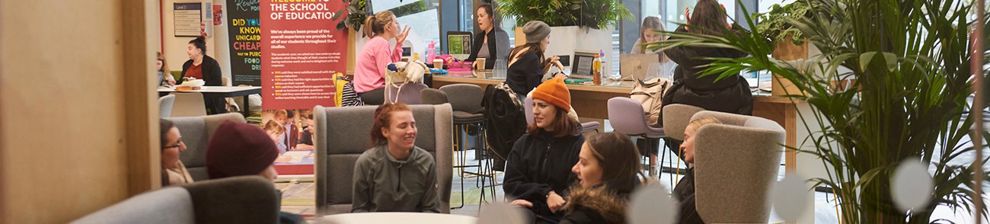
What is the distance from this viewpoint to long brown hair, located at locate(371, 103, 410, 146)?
3119mm

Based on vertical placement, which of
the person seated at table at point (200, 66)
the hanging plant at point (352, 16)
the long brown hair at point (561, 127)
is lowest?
the long brown hair at point (561, 127)

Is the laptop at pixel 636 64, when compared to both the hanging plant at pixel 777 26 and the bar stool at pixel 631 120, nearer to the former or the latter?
the bar stool at pixel 631 120

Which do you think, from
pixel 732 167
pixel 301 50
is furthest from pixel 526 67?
pixel 732 167

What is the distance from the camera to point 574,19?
630 cm

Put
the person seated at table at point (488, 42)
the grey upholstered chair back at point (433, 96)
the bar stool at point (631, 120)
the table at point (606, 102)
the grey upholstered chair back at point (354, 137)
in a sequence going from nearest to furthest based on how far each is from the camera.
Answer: the grey upholstered chair back at point (354, 137)
the table at point (606, 102)
the bar stool at point (631, 120)
the grey upholstered chair back at point (433, 96)
the person seated at table at point (488, 42)

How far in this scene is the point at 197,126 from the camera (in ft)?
5.59

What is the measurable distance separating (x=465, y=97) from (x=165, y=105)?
149 inches

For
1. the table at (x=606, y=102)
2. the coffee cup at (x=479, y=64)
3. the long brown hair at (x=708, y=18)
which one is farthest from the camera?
the coffee cup at (x=479, y=64)

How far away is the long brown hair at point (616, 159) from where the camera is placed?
226 cm

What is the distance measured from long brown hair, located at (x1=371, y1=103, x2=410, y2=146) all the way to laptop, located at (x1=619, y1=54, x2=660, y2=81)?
2.39 metres

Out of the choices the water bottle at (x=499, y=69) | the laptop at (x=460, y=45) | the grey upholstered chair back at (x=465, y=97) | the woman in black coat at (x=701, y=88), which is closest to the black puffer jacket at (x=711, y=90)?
the woman in black coat at (x=701, y=88)

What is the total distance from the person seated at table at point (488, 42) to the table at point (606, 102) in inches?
10.7

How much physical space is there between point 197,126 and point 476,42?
5.59 meters

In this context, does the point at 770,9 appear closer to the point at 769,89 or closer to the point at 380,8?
the point at 769,89
